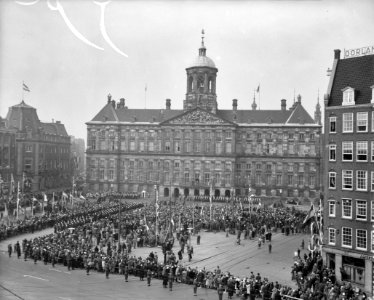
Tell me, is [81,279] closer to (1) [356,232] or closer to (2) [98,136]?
(1) [356,232]

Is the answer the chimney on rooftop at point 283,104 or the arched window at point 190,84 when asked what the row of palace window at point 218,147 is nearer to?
the chimney on rooftop at point 283,104

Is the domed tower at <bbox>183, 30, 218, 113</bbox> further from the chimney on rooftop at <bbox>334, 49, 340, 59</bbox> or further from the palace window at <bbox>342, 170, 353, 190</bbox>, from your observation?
the palace window at <bbox>342, 170, 353, 190</bbox>

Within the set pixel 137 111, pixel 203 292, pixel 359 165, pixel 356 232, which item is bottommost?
pixel 203 292

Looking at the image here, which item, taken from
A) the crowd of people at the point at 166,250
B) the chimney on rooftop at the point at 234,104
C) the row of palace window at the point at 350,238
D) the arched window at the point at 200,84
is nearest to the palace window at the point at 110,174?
the arched window at the point at 200,84

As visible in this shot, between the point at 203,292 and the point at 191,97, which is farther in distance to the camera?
the point at 191,97

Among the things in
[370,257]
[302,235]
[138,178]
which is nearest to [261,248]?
[302,235]
